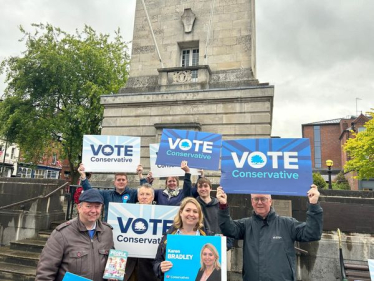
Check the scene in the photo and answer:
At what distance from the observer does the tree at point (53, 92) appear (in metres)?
22.7

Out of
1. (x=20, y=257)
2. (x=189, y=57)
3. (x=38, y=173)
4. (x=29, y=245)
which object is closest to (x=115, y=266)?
(x=20, y=257)

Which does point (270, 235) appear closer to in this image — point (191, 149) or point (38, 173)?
point (191, 149)

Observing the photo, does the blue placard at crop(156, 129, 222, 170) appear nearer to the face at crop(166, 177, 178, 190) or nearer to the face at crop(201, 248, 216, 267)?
the face at crop(166, 177, 178, 190)

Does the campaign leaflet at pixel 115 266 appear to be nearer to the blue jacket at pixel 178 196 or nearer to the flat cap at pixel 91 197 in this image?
the flat cap at pixel 91 197

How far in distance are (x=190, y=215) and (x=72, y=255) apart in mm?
1553

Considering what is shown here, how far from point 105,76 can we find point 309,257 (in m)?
23.6

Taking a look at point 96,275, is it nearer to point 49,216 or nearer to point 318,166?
point 49,216

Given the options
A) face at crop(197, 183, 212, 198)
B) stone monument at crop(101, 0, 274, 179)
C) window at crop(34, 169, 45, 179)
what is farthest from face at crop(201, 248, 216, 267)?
window at crop(34, 169, 45, 179)

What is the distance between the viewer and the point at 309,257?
21.9 feet

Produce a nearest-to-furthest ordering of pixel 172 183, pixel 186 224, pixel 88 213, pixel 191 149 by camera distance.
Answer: pixel 88 213 → pixel 186 224 → pixel 172 183 → pixel 191 149

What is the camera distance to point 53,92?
24.0 metres

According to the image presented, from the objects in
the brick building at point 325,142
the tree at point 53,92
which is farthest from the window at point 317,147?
the tree at point 53,92

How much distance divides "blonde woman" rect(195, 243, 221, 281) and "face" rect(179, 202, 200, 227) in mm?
394

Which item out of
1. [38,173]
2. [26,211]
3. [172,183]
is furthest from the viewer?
[38,173]
